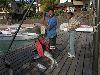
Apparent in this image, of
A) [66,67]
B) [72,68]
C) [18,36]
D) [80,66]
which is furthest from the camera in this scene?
[18,36]

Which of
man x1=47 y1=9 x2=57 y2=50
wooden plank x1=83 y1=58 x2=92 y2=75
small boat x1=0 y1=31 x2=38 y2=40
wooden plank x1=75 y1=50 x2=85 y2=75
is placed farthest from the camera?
small boat x1=0 y1=31 x2=38 y2=40

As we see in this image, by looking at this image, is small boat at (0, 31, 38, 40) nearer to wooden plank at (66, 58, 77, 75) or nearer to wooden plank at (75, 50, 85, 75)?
wooden plank at (75, 50, 85, 75)

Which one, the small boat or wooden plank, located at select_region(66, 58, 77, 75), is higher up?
wooden plank, located at select_region(66, 58, 77, 75)

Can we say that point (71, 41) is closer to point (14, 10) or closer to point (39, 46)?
point (39, 46)

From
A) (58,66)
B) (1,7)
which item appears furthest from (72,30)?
(1,7)

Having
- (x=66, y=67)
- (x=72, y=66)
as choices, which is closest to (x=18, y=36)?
(x=72, y=66)

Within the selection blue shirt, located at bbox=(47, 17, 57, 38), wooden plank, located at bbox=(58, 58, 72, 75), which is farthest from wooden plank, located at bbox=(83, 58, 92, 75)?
blue shirt, located at bbox=(47, 17, 57, 38)

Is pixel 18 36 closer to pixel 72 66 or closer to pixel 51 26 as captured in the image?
pixel 51 26

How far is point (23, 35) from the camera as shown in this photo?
943 inches

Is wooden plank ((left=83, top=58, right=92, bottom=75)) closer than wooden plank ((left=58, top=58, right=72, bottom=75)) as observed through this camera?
Yes

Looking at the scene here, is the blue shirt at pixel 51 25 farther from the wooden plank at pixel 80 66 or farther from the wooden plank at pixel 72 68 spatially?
the wooden plank at pixel 80 66

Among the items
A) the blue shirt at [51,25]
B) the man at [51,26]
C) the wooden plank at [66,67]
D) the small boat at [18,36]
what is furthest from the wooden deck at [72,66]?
the small boat at [18,36]

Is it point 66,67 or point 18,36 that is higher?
point 66,67

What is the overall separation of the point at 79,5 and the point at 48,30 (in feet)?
168
